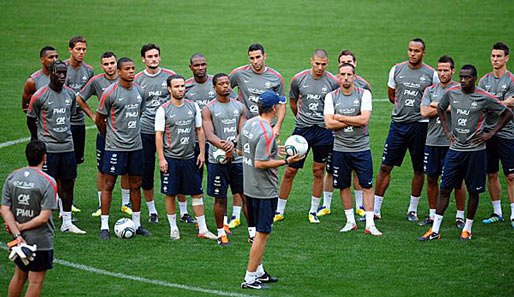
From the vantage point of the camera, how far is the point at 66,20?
29109mm

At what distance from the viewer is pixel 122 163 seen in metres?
11.7

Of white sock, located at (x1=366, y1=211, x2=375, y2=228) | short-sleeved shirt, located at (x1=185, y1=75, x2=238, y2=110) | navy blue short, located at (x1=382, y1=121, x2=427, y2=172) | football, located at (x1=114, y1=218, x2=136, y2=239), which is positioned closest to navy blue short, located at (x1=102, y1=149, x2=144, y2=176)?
football, located at (x1=114, y1=218, x2=136, y2=239)

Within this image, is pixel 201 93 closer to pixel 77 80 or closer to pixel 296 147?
pixel 77 80

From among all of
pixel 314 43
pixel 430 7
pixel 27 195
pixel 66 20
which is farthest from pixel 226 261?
pixel 430 7

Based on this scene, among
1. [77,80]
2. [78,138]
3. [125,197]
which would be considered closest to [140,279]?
[125,197]

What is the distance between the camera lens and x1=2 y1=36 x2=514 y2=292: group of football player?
37.6 feet

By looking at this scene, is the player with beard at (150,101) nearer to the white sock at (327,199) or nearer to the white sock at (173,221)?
the white sock at (173,221)

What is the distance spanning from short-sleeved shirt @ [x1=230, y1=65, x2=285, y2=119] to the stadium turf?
194cm

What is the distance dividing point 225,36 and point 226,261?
18553mm

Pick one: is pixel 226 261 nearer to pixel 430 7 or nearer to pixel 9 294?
pixel 9 294

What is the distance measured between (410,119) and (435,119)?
0.51m

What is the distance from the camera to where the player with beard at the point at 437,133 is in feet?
39.7

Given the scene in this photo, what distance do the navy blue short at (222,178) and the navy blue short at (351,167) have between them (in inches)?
59.2

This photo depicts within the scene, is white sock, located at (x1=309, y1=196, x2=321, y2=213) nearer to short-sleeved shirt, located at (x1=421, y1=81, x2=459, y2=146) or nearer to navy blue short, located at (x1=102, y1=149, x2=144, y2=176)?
short-sleeved shirt, located at (x1=421, y1=81, x2=459, y2=146)
